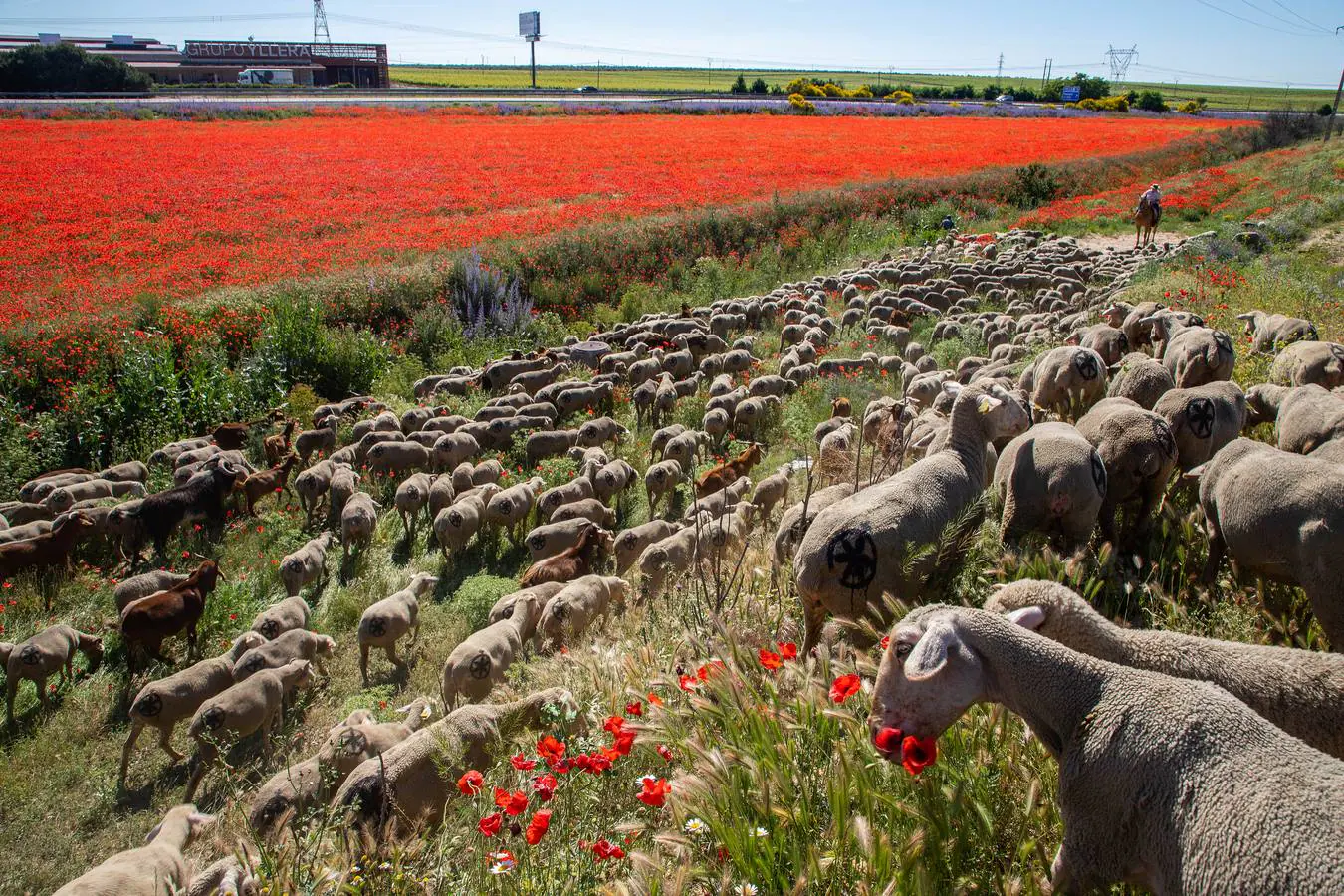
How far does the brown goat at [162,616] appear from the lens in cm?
775

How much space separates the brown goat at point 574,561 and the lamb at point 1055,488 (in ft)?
16.1

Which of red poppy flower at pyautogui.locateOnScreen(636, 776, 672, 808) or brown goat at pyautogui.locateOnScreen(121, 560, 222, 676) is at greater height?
red poppy flower at pyautogui.locateOnScreen(636, 776, 672, 808)

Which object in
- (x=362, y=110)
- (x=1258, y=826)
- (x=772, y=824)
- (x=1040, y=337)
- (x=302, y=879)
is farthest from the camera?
(x=362, y=110)

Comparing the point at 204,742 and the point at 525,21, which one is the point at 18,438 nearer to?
the point at 204,742

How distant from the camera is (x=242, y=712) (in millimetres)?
6492

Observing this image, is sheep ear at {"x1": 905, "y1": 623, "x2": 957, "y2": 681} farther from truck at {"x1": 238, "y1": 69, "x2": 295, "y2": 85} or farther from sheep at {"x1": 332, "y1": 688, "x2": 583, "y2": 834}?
truck at {"x1": 238, "y1": 69, "x2": 295, "y2": 85}

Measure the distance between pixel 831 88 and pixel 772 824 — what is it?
326 feet

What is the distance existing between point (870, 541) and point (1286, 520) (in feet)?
8.21

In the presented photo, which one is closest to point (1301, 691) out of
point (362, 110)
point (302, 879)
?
point (302, 879)

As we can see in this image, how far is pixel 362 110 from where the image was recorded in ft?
178

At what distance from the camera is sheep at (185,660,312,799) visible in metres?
6.37

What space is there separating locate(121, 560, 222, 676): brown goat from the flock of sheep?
3cm

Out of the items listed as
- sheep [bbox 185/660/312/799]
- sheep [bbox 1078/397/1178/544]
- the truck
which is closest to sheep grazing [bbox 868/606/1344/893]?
sheep [bbox 1078/397/1178/544]

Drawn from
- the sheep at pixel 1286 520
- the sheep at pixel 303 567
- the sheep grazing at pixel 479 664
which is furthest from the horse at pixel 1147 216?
the sheep at pixel 303 567
